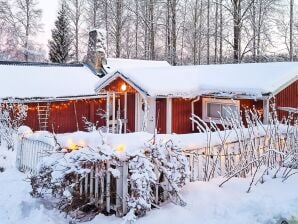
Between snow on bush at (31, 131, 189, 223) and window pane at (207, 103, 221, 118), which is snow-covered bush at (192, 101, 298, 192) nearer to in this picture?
snow on bush at (31, 131, 189, 223)

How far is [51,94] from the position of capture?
61.3ft

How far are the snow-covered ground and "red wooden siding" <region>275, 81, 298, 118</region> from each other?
26.5 ft

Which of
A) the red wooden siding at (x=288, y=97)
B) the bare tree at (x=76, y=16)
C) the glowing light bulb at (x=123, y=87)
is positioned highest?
the bare tree at (x=76, y=16)

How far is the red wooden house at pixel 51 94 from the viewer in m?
18.1

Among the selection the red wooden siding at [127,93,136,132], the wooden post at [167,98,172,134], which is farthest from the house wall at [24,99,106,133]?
the wooden post at [167,98,172,134]

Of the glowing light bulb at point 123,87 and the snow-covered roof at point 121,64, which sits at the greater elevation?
the snow-covered roof at point 121,64

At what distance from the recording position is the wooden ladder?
18.7 meters

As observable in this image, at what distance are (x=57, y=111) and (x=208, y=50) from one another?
2068cm

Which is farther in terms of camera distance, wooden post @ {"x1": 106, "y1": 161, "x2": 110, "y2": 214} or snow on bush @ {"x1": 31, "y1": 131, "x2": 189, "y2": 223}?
wooden post @ {"x1": 106, "y1": 161, "x2": 110, "y2": 214}

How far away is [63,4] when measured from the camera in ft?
120

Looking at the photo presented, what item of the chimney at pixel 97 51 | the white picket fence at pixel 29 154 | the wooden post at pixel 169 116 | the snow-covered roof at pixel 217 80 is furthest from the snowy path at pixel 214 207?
the chimney at pixel 97 51

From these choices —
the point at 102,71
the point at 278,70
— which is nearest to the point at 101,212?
the point at 278,70

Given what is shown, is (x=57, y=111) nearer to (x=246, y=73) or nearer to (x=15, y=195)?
(x=246, y=73)

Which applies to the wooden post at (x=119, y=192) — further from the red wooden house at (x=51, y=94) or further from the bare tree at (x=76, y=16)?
the bare tree at (x=76, y=16)
